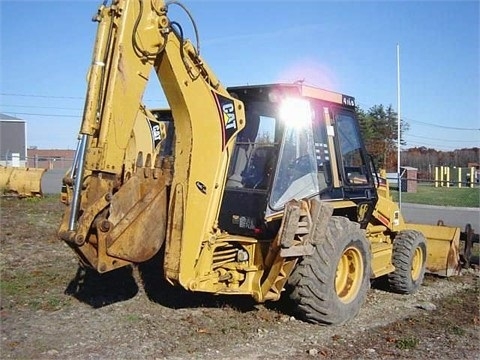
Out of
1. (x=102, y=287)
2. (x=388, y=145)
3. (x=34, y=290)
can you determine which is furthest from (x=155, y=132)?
(x=388, y=145)

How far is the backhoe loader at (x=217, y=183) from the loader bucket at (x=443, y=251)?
2219 mm

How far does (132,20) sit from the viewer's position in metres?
4.71

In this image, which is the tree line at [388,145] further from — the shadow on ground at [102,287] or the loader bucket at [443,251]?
the shadow on ground at [102,287]

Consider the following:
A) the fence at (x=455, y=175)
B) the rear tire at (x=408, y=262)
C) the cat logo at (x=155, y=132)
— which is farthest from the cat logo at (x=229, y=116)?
the fence at (x=455, y=175)

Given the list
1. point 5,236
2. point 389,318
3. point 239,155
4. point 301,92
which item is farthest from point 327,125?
point 5,236

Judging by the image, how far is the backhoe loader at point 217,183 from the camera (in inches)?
183

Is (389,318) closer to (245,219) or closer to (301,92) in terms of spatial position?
(245,219)

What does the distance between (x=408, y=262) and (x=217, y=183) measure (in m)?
3.51

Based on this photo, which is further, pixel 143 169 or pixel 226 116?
pixel 226 116

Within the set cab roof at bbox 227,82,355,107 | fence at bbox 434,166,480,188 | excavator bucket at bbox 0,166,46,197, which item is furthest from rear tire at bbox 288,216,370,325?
fence at bbox 434,166,480,188

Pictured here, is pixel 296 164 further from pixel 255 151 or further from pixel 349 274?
pixel 349 274

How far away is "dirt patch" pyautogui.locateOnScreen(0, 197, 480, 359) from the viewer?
4.84m

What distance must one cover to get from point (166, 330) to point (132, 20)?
2.81 m

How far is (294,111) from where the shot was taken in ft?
19.0
